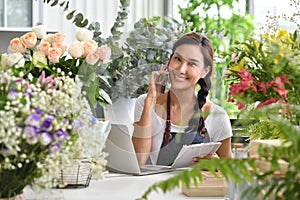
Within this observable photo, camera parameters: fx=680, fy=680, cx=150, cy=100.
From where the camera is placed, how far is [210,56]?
219 centimetres

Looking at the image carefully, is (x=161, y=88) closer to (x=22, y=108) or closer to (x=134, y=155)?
(x=134, y=155)

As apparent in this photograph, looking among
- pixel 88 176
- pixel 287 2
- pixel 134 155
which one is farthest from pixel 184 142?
pixel 287 2

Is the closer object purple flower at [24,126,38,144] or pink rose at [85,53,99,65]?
purple flower at [24,126,38,144]

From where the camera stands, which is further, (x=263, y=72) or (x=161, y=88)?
(x=161, y=88)

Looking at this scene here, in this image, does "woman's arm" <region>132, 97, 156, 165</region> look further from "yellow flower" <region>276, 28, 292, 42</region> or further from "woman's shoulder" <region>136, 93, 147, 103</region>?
"yellow flower" <region>276, 28, 292, 42</region>

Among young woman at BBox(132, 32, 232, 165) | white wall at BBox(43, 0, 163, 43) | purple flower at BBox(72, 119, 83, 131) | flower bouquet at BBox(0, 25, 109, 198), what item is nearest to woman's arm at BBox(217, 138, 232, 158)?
young woman at BBox(132, 32, 232, 165)

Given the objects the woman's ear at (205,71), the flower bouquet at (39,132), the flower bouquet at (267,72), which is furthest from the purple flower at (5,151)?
the woman's ear at (205,71)

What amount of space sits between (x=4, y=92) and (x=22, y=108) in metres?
0.10

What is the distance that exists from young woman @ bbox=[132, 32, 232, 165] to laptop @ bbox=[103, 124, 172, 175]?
0.02 meters

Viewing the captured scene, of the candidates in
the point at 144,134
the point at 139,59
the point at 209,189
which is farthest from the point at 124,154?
the point at 209,189

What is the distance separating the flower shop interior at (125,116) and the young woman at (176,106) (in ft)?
0.06

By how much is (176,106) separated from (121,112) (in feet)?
0.61

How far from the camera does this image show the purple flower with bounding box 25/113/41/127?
4.32 feet

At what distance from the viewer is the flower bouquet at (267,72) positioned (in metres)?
1.45
